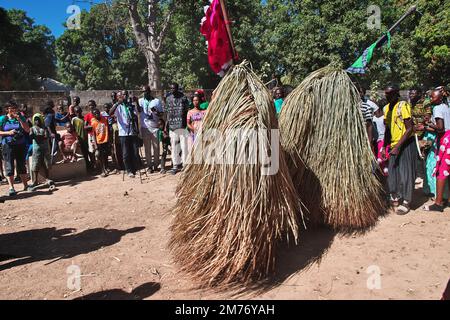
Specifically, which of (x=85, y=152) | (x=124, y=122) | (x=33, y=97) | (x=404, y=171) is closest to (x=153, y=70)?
(x=33, y=97)

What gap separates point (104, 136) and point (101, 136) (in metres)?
0.06

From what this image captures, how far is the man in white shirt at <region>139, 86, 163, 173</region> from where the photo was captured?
22.2ft

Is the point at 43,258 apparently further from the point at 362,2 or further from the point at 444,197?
the point at 362,2

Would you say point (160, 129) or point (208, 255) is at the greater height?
point (160, 129)

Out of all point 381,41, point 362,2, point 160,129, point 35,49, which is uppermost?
point 35,49

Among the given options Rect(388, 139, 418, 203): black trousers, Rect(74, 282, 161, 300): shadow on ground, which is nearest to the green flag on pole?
Rect(388, 139, 418, 203): black trousers

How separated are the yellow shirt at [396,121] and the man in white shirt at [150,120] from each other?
4.49 metres

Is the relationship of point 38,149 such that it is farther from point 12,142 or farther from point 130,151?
point 130,151

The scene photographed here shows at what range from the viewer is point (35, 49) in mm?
27031

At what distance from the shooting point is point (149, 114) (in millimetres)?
6781

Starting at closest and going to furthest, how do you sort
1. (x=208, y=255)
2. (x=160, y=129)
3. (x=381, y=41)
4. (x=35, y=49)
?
(x=208, y=255) → (x=381, y=41) → (x=160, y=129) → (x=35, y=49)

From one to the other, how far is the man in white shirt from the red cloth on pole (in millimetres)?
4049

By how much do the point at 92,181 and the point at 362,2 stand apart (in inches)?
675
